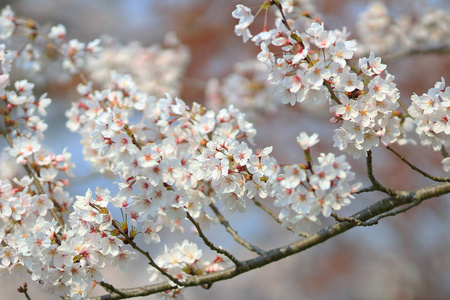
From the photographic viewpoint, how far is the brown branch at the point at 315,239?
5.05ft

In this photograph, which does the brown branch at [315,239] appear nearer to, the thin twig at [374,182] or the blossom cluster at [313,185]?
the thin twig at [374,182]

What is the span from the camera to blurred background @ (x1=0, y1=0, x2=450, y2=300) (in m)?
6.22

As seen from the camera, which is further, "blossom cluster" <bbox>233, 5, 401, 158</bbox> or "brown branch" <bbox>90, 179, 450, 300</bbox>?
"brown branch" <bbox>90, 179, 450, 300</bbox>

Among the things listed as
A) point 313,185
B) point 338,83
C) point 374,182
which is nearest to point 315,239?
point 374,182

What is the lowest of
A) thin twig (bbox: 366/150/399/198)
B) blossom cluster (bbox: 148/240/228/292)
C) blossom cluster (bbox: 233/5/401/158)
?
blossom cluster (bbox: 148/240/228/292)

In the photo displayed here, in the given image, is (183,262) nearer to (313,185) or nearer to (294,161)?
(313,185)

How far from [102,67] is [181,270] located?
11.1 ft

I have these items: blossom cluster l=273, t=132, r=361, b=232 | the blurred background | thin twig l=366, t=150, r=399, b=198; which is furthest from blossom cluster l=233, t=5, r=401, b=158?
the blurred background

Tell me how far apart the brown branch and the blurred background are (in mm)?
4090

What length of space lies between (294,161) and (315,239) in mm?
4710

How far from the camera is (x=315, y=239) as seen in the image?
158 cm

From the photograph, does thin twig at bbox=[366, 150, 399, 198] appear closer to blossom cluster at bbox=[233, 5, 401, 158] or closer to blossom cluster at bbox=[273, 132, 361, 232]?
blossom cluster at bbox=[233, 5, 401, 158]

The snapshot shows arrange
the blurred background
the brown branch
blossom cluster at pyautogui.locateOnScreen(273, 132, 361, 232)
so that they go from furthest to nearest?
the blurred background, the brown branch, blossom cluster at pyautogui.locateOnScreen(273, 132, 361, 232)

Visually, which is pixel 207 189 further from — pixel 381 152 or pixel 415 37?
pixel 381 152
